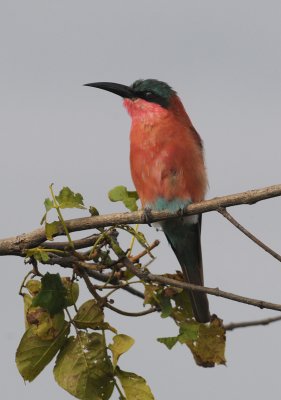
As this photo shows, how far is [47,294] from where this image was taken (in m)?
3.29

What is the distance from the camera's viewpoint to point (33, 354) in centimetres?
331

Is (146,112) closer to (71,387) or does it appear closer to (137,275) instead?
(137,275)

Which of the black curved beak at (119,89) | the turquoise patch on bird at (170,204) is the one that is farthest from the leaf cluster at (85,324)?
the black curved beak at (119,89)

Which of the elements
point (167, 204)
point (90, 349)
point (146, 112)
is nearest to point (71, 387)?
point (90, 349)

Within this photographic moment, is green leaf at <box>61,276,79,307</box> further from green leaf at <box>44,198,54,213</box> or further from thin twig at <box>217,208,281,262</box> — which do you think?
thin twig at <box>217,208,281,262</box>

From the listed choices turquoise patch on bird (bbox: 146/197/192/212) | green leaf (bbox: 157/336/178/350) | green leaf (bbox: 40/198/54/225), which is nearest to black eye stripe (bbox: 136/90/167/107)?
turquoise patch on bird (bbox: 146/197/192/212)

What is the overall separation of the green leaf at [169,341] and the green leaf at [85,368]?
250 mm

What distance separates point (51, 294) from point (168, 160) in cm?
234

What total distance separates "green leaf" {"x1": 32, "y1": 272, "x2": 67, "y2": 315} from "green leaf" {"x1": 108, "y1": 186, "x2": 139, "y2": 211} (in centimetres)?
82

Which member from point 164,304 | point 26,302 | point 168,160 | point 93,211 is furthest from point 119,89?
point 26,302

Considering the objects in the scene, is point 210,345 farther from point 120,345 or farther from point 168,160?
point 168,160

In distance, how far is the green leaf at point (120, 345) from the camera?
324cm

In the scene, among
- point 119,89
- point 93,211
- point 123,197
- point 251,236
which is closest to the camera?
point 251,236

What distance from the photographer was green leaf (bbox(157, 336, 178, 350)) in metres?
3.30
